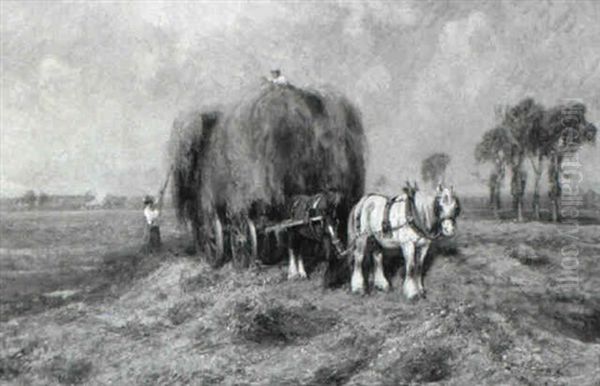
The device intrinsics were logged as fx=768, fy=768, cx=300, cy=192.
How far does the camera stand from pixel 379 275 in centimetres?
477

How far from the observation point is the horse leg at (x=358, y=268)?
4.80 m

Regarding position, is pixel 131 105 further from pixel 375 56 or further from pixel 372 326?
pixel 372 326

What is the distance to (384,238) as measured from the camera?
15.6ft

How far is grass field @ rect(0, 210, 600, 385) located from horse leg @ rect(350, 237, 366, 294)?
0.24 feet

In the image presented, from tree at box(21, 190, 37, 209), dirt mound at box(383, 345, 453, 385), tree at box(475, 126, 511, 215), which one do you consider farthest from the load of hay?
dirt mound at box(383, 345, 453, 385)

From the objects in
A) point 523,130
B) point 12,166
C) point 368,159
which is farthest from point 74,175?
point 523,130

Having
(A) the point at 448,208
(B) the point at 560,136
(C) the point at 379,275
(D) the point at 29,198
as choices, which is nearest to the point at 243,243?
(C) the point at 379,275

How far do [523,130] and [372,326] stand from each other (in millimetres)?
1416

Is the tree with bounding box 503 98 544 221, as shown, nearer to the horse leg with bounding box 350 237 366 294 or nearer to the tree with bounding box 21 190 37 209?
the horse leg with bounding box 350 237 366 294

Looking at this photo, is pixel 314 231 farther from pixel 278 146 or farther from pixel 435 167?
pixel 435 167

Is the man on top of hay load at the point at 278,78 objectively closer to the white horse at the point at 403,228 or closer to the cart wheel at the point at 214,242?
the white horse at the point at 403,228

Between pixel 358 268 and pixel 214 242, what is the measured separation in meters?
1.75

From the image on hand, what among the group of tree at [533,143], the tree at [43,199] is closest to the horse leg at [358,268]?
the group of tree at [533,143]

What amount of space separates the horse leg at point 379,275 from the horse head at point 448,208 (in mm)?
609
